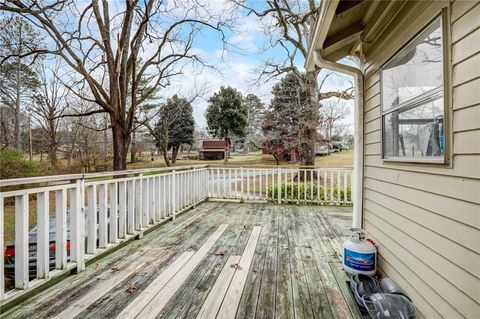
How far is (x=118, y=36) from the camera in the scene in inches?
210

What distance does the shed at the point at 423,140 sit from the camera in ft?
4.12

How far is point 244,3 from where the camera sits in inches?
296

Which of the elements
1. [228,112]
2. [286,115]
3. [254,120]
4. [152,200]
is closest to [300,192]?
[152,200]

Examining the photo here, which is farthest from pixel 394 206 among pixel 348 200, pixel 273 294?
pixel 348 200

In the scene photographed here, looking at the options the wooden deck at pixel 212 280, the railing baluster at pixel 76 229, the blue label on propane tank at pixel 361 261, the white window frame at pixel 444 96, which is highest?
the white window frame at pixel 444 96

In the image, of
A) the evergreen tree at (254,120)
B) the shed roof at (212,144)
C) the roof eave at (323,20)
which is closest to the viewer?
the roof eave at (323,20)

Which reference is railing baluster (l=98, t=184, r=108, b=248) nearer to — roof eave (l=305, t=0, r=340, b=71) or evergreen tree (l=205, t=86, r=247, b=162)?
roof eave (l=305, t=0, r=340, b=71)

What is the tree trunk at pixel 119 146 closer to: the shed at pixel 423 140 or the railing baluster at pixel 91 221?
the railing baluster at pixel 91 221

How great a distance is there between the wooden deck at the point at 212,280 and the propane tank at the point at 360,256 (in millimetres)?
146

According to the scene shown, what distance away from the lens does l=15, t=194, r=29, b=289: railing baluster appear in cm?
195

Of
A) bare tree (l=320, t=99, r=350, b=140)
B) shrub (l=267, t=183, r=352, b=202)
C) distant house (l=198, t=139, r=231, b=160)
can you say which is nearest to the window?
shrub (l=267, t=183, r=352, b=202)

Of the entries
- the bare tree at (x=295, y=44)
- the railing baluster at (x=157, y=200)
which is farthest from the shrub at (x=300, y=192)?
the bare tree at (x=295, y=44)

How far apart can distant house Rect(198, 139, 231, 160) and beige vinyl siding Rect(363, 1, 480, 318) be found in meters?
19.5

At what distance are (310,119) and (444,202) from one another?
767 centimetres
